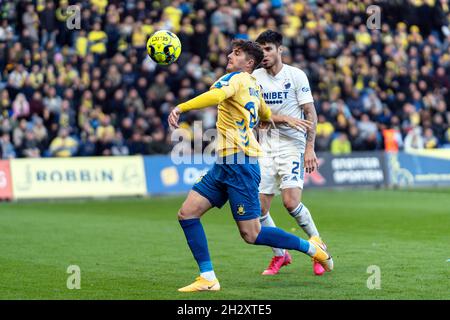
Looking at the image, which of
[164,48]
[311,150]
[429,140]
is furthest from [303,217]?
[429,140]

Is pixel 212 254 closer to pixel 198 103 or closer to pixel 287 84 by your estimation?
pixel 287 84

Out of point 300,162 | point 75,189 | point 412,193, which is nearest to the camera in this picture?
point 300,162

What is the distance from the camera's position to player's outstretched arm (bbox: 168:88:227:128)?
8234mm

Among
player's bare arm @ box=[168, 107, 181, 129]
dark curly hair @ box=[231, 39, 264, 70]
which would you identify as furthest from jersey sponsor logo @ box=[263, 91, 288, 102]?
player's bare arm @ box=[168, 107, 181, 129]

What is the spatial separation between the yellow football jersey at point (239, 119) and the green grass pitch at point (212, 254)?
4.46ft

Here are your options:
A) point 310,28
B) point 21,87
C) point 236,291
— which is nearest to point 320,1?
point 310,28

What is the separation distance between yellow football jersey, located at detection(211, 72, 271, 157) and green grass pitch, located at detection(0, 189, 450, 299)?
1.36m

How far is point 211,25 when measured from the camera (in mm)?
27203

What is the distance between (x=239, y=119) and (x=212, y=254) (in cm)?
323

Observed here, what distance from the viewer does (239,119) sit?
29.6 ft

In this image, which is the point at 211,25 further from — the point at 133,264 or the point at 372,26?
the point at 133,264

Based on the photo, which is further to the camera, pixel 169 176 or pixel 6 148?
pixel 169 176

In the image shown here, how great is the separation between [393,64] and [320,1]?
322 centimetres

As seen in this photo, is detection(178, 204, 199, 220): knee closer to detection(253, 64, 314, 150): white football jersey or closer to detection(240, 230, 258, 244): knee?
detection(240, 230, 258, 244): knee
